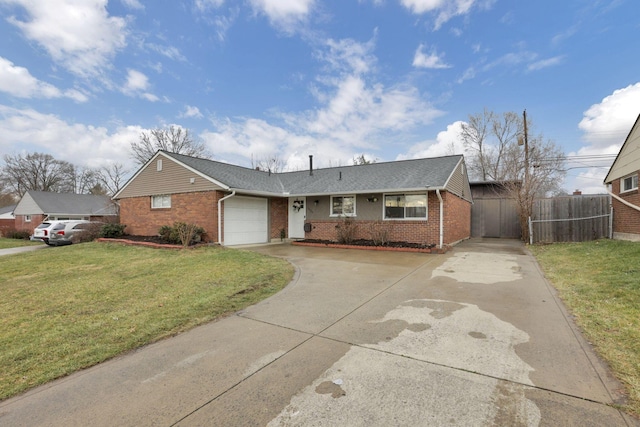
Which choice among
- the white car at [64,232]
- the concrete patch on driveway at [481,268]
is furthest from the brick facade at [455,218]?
the white car at [64,232]

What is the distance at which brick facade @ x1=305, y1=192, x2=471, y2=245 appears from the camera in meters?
11.5

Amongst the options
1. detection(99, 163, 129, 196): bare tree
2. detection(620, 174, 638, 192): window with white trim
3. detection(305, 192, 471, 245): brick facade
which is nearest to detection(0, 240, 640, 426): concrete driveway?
detection(305, 192, 471, 245): brick facade

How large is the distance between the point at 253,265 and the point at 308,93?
13012 mm

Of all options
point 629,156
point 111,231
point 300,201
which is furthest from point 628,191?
point 111,231

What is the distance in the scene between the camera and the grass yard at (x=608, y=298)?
2.86m

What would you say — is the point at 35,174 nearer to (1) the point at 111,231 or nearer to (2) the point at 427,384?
(1) the point at 111,231

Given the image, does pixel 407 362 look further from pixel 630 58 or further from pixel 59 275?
pixel 630 58

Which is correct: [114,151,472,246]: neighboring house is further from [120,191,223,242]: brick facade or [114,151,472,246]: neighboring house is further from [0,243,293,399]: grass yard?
[0,243,293,399]: grass yard

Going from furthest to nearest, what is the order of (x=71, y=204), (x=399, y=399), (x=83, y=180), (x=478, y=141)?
(x=83, y=180), (x=71, y=204), (x=478, y=141), (x=399, y=399)

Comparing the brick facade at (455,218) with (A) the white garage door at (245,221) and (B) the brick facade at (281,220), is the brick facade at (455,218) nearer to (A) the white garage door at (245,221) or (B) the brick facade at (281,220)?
(B) the brick facade at (281,220)

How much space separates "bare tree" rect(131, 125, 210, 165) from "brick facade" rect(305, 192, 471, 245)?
24.3 metres

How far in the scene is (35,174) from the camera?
41.0 metres

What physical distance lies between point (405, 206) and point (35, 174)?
52398 mm

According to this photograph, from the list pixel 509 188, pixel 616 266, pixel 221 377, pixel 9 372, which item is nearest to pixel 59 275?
pixel 9 372
